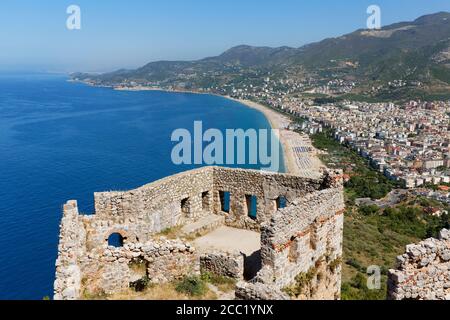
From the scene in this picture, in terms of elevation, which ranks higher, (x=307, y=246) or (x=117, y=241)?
(x=307, y=246)

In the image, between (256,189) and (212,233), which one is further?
(212,233)

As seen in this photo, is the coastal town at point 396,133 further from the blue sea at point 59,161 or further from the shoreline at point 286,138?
the blue sea at point 59,161

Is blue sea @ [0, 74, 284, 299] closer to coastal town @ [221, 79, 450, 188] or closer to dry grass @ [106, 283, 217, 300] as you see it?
coastal town @ [221, 79, 450, 188]

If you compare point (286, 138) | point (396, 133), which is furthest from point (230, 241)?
point (396, 133)

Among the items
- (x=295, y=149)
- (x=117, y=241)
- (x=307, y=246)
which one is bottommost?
(x=295, y=149)

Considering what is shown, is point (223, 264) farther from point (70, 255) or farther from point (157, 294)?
point (70, 255)

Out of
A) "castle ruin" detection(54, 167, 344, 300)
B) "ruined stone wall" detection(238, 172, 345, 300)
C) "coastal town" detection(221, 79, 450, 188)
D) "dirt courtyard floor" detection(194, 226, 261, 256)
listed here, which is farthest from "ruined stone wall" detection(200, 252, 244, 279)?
"coastal town" detection(221, 79, 450, 188)
